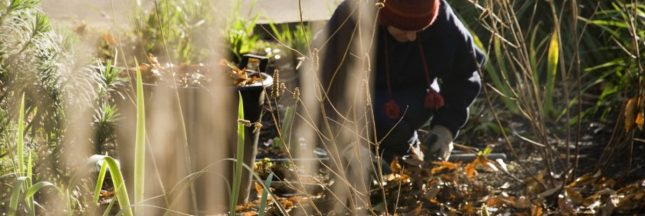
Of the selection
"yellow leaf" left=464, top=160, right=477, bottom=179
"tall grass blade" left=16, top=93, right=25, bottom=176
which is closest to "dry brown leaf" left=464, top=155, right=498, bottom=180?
"yellow leaf" left=464, top=160, right=477, bottom=179

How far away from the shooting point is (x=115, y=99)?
13.0ft

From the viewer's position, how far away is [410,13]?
4.20m

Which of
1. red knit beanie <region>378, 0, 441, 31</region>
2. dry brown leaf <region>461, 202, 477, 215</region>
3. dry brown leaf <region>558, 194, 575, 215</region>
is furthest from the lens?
red knit beanie <region>378, 0, 441, 31</region>

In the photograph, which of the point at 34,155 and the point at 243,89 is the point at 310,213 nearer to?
the point at 243,89

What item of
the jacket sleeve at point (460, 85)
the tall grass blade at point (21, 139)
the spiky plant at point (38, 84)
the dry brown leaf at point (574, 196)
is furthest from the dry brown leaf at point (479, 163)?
the tall grass blade at point (21, 139)

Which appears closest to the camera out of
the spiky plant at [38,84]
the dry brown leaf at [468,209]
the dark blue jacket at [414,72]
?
the spiky plant at [38,84]

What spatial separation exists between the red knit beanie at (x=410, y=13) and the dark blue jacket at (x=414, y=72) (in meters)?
0.20

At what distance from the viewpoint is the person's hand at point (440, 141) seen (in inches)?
188

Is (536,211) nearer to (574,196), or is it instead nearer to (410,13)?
(574,196)

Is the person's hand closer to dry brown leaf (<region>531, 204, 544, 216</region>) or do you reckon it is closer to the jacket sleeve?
the jacket sleeve

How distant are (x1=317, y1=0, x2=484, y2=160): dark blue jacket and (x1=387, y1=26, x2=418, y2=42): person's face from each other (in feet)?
0.16

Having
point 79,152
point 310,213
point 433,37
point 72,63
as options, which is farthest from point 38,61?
point 433,37

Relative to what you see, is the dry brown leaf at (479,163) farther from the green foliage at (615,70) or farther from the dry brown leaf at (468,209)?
the green foliage at (615,70)

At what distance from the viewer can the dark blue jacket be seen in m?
4.51
